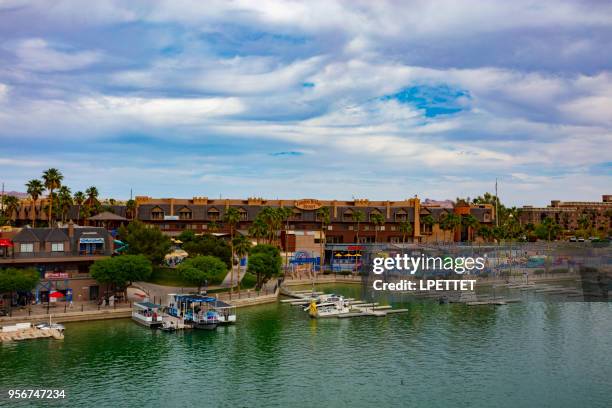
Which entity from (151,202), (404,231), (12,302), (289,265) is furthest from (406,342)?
(151,202)

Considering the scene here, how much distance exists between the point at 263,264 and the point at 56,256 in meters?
34.5

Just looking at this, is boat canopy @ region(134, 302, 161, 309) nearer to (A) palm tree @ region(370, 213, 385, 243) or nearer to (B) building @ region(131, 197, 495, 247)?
(B) building @ region(131, 197, 495, 247)

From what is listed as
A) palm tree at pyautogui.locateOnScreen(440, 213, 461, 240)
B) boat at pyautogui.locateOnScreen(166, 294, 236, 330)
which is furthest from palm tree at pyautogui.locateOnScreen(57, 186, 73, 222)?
palm tree at pyautogui.locateOnScreen(440, 213, 461, 240)

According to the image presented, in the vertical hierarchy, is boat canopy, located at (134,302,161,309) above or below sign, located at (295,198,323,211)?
below

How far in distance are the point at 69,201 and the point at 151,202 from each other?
28036 millimetres

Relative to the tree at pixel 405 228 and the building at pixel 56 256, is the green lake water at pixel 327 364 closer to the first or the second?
the building at pixel 56 256

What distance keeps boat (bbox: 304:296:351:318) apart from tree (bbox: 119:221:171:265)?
104ft

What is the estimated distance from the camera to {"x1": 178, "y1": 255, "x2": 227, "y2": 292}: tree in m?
91.8

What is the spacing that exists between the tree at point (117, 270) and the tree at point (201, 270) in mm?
8217

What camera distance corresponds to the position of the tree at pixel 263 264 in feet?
342

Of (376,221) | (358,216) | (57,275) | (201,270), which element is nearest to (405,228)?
(376,221)

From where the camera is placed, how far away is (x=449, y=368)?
199ft

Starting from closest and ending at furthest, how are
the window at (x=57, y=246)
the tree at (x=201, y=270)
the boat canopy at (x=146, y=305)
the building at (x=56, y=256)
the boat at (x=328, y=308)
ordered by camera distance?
the boat canopy at (x=146, y=305)
the building at (x=56, y=256)
the window at (x=57, y=246)
the boat at (x=328, y=308)
the tree at (x=201, y=270)

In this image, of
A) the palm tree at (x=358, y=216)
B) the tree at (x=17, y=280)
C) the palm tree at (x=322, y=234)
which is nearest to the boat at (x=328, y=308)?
the tree at (x=17, y=280)
